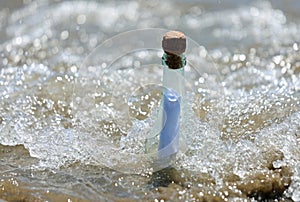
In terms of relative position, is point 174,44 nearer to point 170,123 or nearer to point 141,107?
point 170,123

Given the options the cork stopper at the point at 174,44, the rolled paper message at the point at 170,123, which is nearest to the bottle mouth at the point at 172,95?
the rolled paper message at the point at 170,123

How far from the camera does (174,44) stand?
1561 millimetres

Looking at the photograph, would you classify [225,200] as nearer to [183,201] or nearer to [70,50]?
[183,201]

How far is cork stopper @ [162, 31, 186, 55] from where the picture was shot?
61.4 inches

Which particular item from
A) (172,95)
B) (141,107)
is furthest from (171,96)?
(141,107)

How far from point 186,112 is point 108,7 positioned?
7.20 feet

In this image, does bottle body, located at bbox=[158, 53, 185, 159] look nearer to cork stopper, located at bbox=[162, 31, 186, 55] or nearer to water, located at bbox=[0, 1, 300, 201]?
cork stopper, located at bbox=[162, 31, 186, 55]

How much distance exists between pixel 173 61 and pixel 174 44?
0.06 m

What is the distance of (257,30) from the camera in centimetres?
357

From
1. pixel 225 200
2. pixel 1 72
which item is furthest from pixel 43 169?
pixel 1 72

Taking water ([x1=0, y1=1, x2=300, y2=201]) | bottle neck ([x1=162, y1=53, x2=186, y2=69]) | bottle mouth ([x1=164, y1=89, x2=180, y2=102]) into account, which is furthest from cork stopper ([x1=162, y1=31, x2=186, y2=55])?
water ([x1=0, y1=1, x2=300, y2=201])

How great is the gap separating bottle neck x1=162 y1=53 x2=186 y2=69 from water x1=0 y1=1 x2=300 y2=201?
10.3 inches

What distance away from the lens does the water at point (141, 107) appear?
175 cm

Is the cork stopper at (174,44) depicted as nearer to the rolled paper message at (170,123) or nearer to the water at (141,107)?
the rolled paper message at (170,123)
